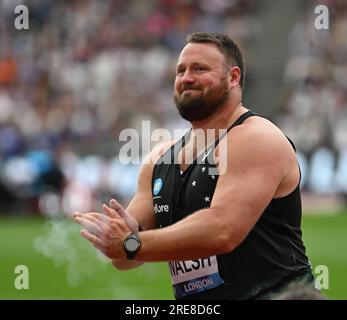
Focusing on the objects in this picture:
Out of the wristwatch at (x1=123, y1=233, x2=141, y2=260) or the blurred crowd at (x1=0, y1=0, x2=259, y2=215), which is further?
the blurred crowd at (x1=0, y1=0, x2=259, y2=215)

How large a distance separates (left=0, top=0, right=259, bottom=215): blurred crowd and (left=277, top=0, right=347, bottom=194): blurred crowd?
79.1 inches

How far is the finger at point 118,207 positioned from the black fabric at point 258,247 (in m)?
0.52

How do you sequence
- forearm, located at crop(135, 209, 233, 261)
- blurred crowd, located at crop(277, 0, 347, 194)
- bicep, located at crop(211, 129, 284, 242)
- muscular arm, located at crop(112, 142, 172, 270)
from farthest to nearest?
blurred crowd, located at crop(277, 0, 347, 194), muscular arm, located at crop(112, 142, 172, 270), bicep, located at crop(211, 129, 284, 242), forearm, located at crop(135, 209, 233, 261)

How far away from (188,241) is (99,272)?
10001 millimetres

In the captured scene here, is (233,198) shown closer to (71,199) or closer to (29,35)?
(71,199)

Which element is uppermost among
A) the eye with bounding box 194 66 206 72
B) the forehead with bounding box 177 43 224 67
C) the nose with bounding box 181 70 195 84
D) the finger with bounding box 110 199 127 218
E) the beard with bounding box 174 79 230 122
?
the forehead with bounding box 177 43 224 67

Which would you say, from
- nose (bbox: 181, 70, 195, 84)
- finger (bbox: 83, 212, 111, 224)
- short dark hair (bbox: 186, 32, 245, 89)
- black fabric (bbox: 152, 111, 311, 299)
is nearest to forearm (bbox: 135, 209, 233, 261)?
finger (bbox: 83, 212, 111, 224)

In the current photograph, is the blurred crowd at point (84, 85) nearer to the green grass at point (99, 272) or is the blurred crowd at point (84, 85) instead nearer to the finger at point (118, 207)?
the green grass at point (99, 272)

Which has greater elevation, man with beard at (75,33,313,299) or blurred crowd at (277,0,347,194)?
blurred crowd at (277,0,347,194)

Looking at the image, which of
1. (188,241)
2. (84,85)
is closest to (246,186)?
(188,241)

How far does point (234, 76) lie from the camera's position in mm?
6023

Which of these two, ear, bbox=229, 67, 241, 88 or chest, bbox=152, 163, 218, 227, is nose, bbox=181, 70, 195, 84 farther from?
chest, bbox=152, 163, 218, 227

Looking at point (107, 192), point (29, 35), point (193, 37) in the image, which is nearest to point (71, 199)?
point (107, 192)

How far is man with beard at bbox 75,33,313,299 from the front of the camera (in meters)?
5.31
